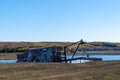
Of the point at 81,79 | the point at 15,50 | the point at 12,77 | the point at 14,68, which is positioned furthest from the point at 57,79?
the point at 15,50

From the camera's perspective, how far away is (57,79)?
33.9 meters

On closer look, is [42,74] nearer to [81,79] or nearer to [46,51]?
[81,79]

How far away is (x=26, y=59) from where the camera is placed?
Result: 81000 millimetres

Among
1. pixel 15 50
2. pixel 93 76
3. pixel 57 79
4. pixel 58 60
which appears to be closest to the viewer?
pixel 57 79

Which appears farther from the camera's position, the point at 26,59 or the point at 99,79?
the point at 26,59

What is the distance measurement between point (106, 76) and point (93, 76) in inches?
47.4

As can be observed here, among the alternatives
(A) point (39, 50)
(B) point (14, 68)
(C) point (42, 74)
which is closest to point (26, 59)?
(A) point (39, 50)

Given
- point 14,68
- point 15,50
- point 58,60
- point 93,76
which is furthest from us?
point 15,50

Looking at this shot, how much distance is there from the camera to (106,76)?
122ft

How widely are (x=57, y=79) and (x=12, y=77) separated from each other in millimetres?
4338

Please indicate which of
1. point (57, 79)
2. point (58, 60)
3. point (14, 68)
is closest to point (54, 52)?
point (58, 60)

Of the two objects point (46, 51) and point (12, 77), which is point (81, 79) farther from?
point (46, 51)

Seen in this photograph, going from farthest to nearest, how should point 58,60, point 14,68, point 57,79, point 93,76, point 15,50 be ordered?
point 15,50 < point 58,60 < point 14,68 < point 93,76 < point 57,79

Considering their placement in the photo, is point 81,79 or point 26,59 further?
point 26,59
